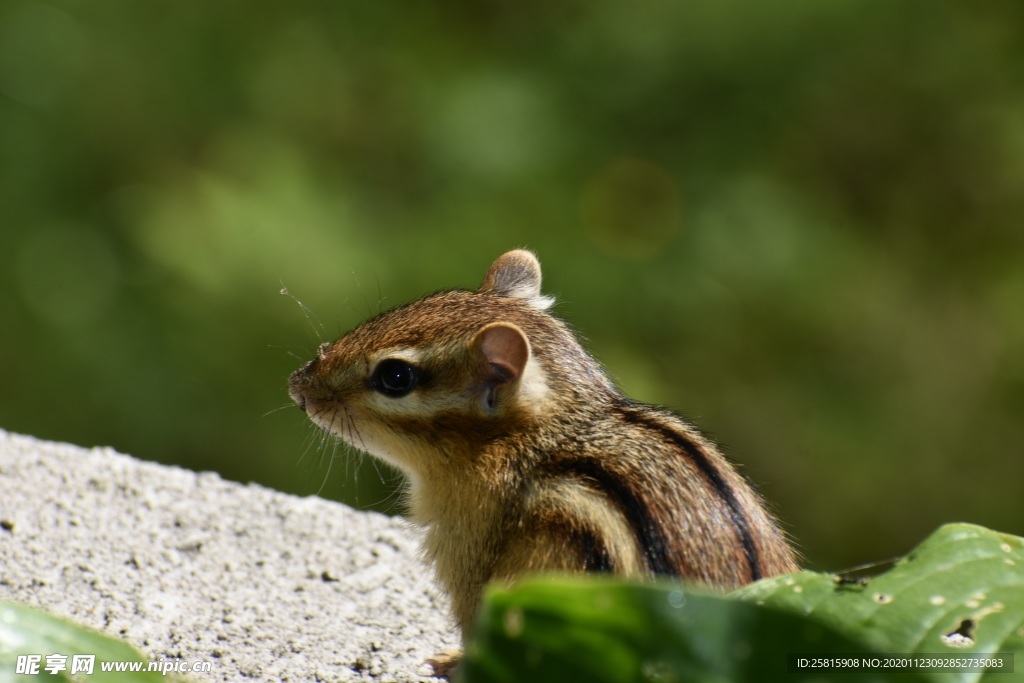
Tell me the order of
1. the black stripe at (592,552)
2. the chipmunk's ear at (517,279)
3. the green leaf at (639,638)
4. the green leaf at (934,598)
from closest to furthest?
the green leaf at (639,638) → the green leaf at (934,598) → the black stripe at (592,552) → the chipmunk's ear at (517,279)

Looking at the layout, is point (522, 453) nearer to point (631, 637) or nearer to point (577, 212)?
point (631, 637)

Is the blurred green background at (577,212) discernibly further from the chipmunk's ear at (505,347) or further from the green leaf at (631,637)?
the green leaf at (631,637)

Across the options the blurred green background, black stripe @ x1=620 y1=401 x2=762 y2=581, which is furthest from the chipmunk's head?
the blurred green background

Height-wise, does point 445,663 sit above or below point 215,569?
below

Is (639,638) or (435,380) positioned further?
(435,380)

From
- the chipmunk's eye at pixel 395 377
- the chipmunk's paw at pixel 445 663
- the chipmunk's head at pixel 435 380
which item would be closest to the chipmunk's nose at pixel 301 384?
the chipmunk's head at pixel 435 380

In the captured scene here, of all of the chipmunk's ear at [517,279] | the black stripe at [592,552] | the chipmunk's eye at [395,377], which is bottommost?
the black stripe at [592,552]

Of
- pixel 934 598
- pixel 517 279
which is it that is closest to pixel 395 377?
pixel 517 279
